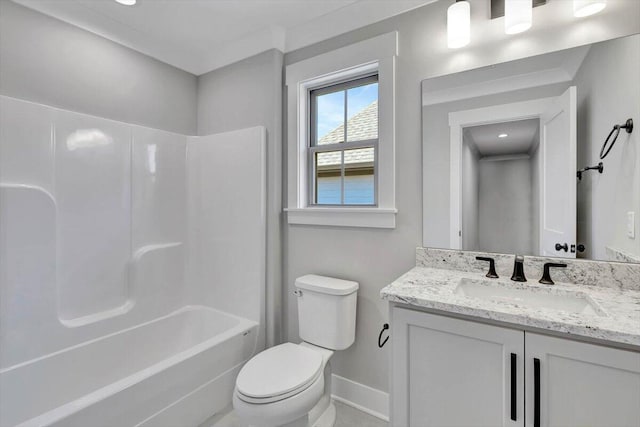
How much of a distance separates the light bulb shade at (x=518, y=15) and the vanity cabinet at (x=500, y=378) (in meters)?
1.32

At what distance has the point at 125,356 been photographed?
1.97m

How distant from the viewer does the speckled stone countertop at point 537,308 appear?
0.89 meters

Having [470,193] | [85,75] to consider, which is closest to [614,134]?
[470,193]

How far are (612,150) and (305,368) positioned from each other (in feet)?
5.57

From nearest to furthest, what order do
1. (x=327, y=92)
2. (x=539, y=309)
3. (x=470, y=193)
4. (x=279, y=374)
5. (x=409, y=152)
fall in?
1. (x=539, y=309)
2. (x=279, y=374)
3. (x=470, y=193)
4. (x=409, y=152)
5. (x=327, y=92)

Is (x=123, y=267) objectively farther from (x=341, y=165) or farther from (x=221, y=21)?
(x=221, y=21)

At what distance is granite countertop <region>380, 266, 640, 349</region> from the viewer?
2.89 feet

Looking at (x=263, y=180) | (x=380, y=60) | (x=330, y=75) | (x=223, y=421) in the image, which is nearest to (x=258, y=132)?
(x=263, y=180)

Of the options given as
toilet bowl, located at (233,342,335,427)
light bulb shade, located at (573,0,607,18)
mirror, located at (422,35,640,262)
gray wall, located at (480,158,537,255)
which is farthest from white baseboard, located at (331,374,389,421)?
light bulb shade, located at (573,0,607,18)

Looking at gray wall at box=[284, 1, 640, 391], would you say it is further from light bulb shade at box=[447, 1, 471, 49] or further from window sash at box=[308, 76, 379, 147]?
window sash at box=[308, 76, 379, 147]

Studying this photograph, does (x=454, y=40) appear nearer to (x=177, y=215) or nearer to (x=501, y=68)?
(x=501, y=68)

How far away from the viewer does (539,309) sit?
102 centimetres

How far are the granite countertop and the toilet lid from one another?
0.64 metres

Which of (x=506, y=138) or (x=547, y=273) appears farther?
(x=506, y=138)
